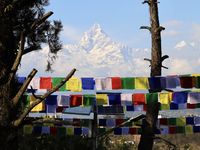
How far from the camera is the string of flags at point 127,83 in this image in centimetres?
1069

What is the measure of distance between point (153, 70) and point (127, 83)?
2.70 m

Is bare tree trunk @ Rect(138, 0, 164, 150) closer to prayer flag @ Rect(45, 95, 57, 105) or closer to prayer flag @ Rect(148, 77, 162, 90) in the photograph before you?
prayer flag @ Rect(148, 77, 162, 90)

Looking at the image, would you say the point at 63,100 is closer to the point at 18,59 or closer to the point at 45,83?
the point at 45,83

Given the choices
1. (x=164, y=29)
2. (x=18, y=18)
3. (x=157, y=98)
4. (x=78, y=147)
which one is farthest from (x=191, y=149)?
(x=18, y=18)

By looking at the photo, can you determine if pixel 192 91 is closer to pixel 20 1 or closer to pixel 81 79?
pixel 81 79

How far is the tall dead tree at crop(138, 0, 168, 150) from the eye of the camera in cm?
1326

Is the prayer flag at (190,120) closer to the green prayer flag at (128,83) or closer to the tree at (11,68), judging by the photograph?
the green prayer flag at (128,83)

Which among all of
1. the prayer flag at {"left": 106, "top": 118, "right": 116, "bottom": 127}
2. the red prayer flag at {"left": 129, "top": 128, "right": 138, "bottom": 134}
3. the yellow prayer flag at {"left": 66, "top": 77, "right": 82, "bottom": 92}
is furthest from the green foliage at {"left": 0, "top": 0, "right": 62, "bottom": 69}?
the red prayer flag at {"left": 129, "top": 128, "right": 138, "bottom": 134}

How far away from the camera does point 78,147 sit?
17.2 metres

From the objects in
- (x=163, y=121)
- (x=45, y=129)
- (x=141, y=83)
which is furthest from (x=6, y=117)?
(x=163, y=121)

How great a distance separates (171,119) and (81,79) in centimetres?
438

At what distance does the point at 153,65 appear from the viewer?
43.8 feet

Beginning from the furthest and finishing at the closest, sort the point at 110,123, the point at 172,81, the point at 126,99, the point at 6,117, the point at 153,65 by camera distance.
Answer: the point at 153,65 → the point at 110,123 → the point at 126,99 → the point at 172,81 → the point at 6,117

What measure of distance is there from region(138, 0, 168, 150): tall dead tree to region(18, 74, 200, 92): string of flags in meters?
2.52
